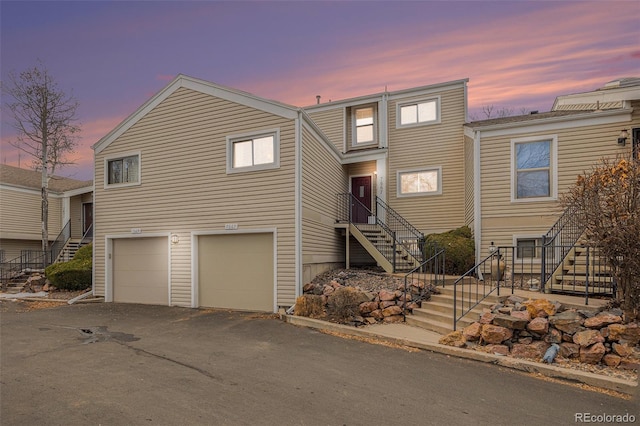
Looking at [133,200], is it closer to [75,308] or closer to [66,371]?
[75,308]

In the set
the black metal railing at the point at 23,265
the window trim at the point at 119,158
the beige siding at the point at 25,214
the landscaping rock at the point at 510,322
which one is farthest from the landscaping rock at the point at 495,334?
the beige siding at the point at 25,214

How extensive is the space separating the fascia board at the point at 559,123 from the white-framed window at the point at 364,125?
16.3ft

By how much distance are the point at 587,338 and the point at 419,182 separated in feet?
31.7

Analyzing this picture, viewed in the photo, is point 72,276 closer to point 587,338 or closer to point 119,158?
point 119,158

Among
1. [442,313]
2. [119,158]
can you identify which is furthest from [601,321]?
[119,158]

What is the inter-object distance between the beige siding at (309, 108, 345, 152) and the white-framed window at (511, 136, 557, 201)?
7.16m

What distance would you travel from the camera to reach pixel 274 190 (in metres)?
10.4

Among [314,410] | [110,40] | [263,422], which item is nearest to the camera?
[263,422]

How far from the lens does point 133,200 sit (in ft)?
41.3

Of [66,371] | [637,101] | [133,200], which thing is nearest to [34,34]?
[133,200]

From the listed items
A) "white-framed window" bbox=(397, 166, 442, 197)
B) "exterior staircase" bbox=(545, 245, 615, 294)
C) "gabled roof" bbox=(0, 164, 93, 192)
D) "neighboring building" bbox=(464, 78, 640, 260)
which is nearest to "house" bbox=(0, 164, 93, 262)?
"gabled roof" bbox=(0, 164, 93, 192)

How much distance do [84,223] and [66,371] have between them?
20.5 m

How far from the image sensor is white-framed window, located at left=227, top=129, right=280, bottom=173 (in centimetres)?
1056

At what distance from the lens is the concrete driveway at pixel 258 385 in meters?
3.83
